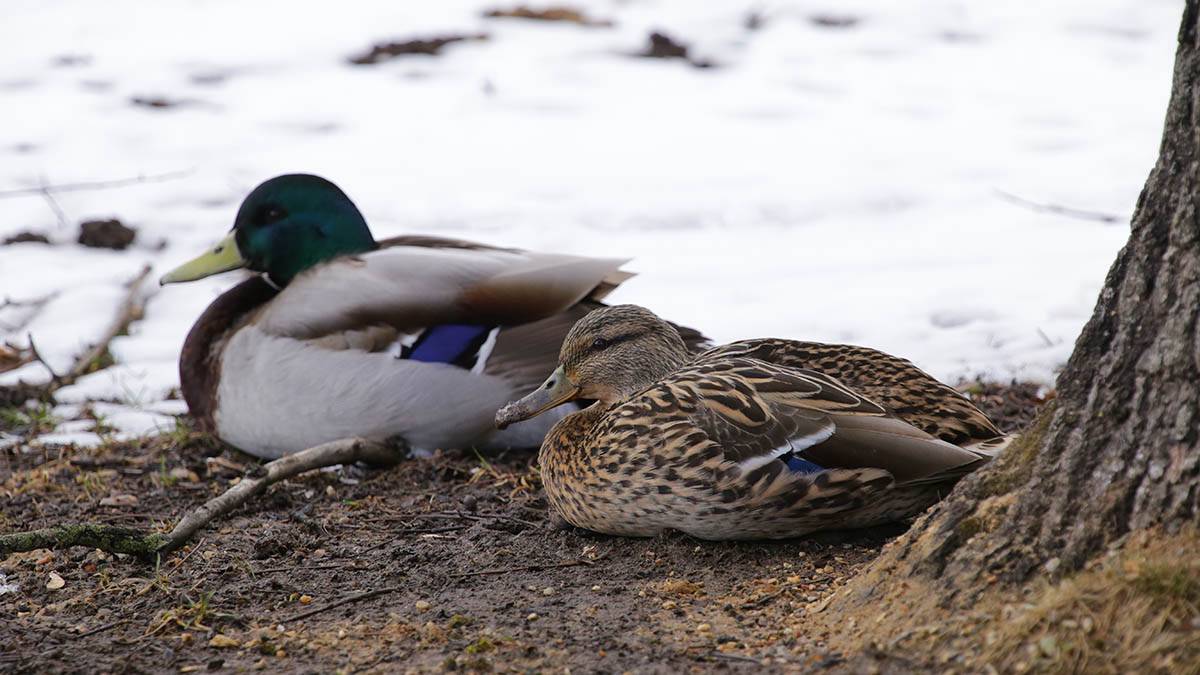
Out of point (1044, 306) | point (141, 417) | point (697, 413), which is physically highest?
point (697, 413)

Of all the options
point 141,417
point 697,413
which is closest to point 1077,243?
A: point 697,413

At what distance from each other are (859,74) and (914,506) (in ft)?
20.7

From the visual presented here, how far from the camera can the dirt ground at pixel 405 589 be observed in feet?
10.3

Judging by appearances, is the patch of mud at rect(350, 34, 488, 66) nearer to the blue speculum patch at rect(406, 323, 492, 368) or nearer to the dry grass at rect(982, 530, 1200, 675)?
the blue speculum patch at rect(406, 323, 492, 368)

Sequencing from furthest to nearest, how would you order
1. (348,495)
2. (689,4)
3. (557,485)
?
(689,4) < (348,495) < (557,485)

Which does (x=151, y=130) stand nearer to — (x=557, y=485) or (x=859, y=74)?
(x=859, y=74)

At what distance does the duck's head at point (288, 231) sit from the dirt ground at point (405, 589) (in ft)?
4.25

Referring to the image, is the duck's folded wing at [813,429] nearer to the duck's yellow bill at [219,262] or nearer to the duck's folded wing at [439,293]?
the duck's folded wing at [439,293]

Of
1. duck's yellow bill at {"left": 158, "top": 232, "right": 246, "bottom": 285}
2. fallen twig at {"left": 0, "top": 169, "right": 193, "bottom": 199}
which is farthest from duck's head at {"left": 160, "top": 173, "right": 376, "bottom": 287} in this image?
fallen twig at {"left": 0, "top": 169, "right": 193, "bottom": 199}

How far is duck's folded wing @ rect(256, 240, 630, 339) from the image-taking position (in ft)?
18.0

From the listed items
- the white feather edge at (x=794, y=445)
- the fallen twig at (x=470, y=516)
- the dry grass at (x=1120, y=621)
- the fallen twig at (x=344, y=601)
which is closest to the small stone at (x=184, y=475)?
the fallen twig at (x=470, y=516)

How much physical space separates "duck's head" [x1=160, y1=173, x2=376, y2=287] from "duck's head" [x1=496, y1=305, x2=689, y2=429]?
1911 mm

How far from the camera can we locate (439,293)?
5477mm

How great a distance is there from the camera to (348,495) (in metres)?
4.82
